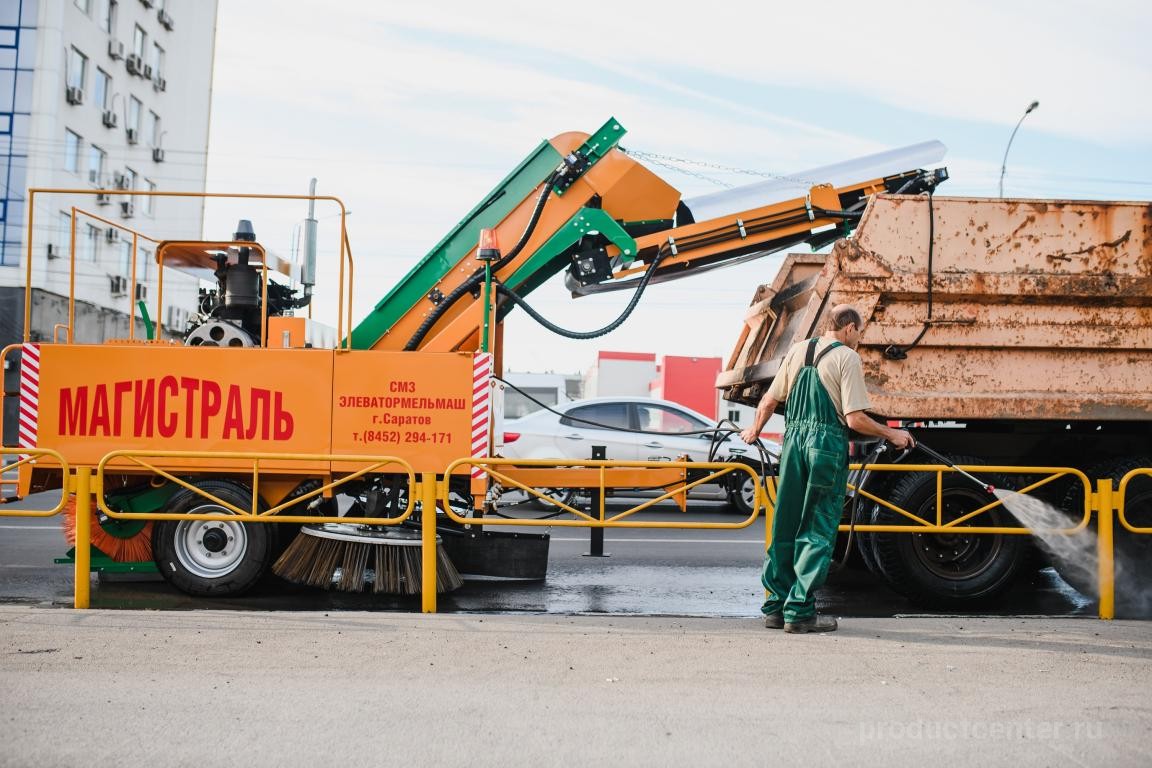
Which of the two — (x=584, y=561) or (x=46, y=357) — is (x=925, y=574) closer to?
(x=584, y=561)

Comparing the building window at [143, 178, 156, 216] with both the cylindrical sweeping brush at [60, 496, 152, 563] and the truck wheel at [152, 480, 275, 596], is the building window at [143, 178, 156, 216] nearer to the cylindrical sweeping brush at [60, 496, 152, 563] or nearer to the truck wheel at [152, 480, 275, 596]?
the cylindrical sweeping brush at [60, 496, 152, 563]

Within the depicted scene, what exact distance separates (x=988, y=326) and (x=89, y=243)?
113 feet

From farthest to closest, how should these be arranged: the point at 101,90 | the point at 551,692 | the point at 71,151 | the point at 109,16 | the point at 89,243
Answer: the point at 109,16 < the point at 101,90 < the point at 89,243 < the point at 71,151 < the point at 551,692

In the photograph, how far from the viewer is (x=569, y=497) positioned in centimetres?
1060

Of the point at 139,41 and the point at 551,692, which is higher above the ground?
the point at 139,41

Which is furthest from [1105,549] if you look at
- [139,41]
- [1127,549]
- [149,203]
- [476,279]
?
[139,41]

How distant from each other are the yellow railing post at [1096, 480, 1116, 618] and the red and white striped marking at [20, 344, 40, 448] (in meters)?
7.05

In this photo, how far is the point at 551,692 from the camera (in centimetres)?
476

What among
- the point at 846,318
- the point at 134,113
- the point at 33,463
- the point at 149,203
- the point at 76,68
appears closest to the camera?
the point at 846,318

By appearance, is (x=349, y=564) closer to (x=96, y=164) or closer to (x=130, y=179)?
(x=96, y=164)

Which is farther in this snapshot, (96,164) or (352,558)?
(96,164)

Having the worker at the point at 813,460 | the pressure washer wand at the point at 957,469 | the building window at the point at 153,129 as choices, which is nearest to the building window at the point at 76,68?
the building window at the point at 153,129

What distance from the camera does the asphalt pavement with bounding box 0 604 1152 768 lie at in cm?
399

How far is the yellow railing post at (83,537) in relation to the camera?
21.6 feet
